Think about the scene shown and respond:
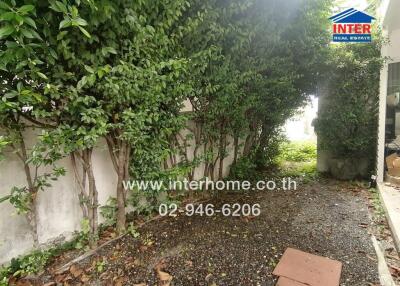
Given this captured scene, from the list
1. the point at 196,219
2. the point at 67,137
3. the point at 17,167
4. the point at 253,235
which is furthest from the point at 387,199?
the point at 17,167

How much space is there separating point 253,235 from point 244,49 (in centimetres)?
266

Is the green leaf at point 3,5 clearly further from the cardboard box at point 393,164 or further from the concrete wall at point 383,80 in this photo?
the cardboard box at point 393,164

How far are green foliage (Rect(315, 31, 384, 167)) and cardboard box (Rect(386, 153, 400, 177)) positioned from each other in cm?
37

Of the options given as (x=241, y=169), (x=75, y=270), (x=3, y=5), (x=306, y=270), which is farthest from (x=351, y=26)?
(x=75, y=270)

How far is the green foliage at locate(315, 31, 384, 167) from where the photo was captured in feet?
15.1

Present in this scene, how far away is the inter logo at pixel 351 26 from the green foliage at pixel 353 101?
0.18m

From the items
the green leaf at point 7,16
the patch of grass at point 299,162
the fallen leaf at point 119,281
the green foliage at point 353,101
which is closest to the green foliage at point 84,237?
the fallen leaf at point 119,281

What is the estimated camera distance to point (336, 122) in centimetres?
495

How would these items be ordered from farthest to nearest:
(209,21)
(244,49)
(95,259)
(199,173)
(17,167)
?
1. (199,173)
2. (244,49)
3. (209,21)
4. (95,259)
5. (17,167)

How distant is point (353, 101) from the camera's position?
15.9 feet

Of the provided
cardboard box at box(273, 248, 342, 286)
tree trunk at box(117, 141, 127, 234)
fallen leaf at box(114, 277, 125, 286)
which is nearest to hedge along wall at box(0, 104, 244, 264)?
tree trunk at box(117, 141, 127, 234)

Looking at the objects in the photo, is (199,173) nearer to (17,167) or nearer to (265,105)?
(265,105)

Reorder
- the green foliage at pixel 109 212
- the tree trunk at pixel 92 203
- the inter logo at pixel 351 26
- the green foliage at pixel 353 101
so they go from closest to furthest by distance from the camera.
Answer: the tree trunk at pixel 92 203 < the green foliage at pixel 109 212 < the green foliage at pixel 353 101 < the inter logo at pixel 351 26

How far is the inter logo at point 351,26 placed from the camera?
15.5 feet
